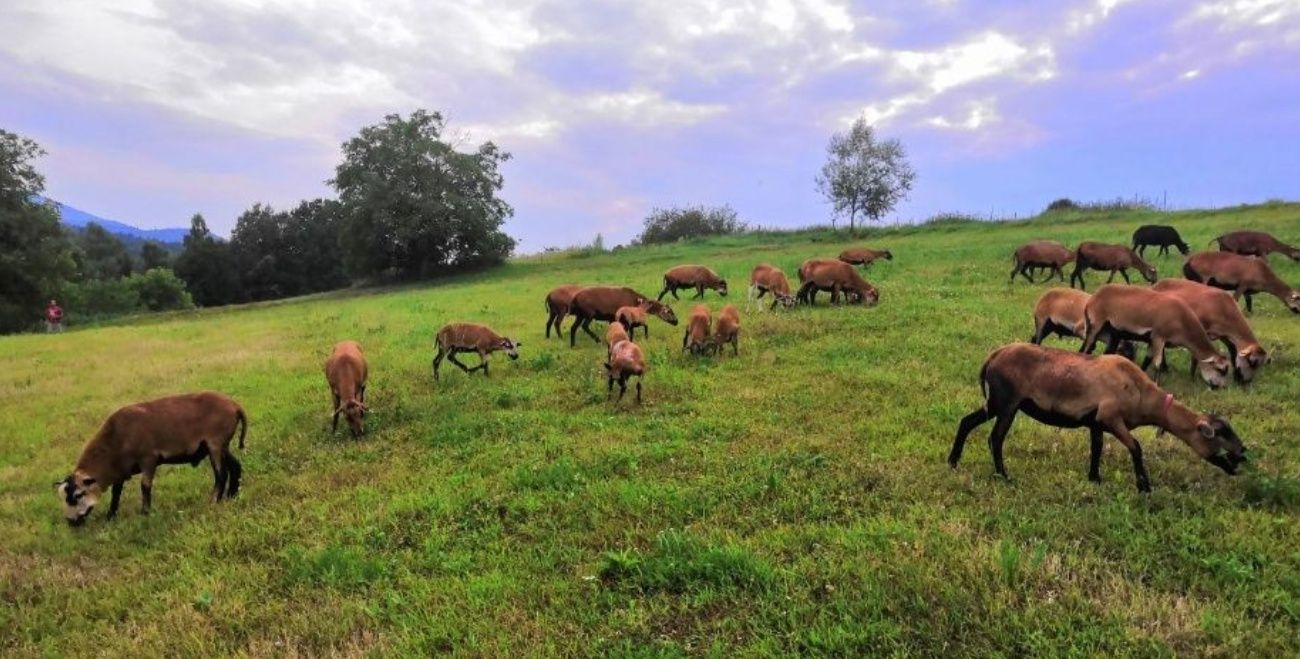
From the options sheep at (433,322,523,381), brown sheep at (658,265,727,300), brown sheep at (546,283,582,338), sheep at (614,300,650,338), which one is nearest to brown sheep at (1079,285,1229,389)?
sheep at (614,300,650,338)

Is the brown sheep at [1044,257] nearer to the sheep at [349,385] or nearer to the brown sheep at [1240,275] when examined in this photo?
the brown sheep at [1240,275]

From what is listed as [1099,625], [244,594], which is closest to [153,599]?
[244,594]

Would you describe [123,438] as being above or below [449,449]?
above

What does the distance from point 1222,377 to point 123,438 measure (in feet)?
45.3

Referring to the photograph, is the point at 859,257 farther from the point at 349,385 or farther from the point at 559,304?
Result: the point at 349,385

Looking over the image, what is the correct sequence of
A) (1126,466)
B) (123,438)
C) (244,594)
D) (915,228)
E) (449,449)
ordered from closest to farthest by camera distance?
(244,594) → (1126,466) → (123,438) → (449,449) → (915,228)

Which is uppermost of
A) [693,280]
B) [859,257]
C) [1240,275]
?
[859,257]

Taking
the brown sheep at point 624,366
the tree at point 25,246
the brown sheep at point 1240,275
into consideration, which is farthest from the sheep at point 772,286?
the tree at point 25,246

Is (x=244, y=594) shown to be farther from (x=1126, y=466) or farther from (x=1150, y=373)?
(x=1150, y=373)

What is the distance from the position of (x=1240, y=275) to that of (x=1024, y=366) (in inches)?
485

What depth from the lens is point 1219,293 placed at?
11.7 m

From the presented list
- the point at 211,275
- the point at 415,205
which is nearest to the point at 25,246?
the point at 415,205

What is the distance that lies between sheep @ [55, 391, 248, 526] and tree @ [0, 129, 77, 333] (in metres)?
43.0

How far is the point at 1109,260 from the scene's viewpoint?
20422mm
